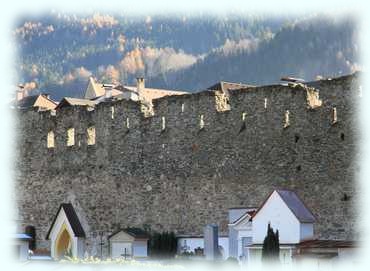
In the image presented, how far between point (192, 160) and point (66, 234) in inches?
297

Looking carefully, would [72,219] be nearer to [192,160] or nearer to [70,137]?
[70,137]

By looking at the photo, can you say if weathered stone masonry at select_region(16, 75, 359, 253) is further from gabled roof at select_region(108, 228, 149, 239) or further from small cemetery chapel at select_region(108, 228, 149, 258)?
small cemetery chapel at select_region(108, 228, 149, 258)

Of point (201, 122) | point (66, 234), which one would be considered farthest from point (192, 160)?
point (66, 234)

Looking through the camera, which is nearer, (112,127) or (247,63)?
(112,127)

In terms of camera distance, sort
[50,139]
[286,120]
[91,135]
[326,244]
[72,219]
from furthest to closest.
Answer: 1. [50,139]
2. [91,135]
3. [72,219]
4. [286,120]
5. [326,244]

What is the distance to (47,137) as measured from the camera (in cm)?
3775

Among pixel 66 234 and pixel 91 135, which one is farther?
pixel 66 234

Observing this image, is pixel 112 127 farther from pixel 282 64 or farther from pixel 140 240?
pixel 282 64

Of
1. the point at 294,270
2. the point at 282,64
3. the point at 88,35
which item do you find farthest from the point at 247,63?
the point at 294,270

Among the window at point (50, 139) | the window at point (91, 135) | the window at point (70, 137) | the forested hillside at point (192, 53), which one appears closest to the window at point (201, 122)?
the window at point (91, 135)

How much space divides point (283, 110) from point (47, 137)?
13.1 m

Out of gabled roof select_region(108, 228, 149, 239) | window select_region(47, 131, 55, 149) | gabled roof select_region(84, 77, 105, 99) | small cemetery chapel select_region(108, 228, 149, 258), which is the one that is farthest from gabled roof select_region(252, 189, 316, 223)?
gabled roof select_region(84, 77, 105, 99)

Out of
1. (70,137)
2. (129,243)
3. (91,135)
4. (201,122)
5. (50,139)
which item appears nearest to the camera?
(201,122)

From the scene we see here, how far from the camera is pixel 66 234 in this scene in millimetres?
35719
